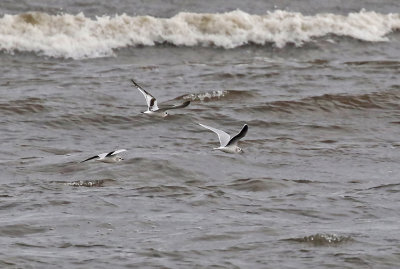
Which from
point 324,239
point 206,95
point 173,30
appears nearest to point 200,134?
point 206,95

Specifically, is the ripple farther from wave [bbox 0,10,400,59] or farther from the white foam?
wave [bbox 0,10,400,59]

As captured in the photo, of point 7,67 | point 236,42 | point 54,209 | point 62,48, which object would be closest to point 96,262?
point 54,209

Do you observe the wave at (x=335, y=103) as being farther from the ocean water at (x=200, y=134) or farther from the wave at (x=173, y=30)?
the wave at (x=173, y=30)

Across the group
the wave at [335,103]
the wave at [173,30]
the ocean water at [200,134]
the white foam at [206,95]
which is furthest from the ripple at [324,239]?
the wave at [173,30]

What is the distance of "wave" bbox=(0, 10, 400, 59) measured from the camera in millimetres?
20984

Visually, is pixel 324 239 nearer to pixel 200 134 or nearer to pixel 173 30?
pixel 200 134

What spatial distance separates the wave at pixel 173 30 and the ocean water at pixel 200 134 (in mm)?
43

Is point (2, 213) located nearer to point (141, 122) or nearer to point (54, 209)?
point (54, 209)

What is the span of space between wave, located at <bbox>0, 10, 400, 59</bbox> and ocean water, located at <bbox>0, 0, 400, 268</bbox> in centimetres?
4

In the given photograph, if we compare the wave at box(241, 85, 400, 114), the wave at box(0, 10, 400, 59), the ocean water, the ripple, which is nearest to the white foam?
the ocean water

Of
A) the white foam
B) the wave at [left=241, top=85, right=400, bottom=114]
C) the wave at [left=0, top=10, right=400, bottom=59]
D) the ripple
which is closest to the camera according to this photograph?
the ripple

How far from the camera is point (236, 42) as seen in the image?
22.3 meters

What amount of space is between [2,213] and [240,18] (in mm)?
13597

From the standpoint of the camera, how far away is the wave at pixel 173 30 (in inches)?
826
